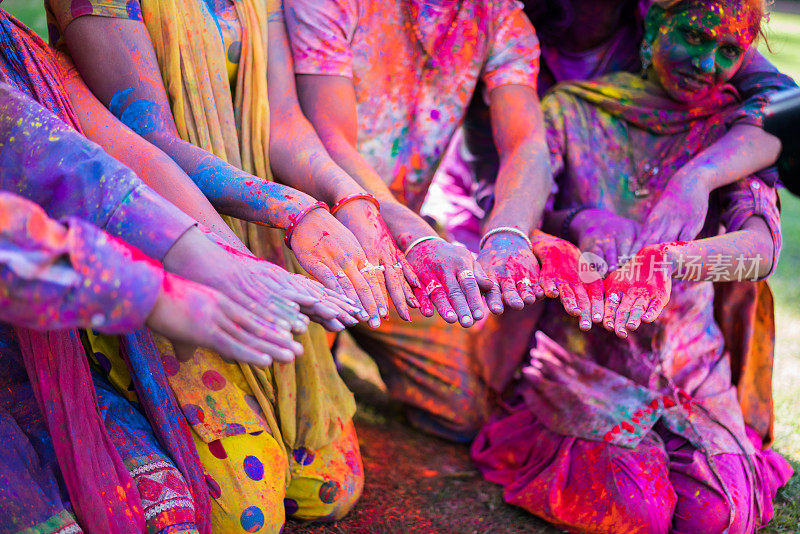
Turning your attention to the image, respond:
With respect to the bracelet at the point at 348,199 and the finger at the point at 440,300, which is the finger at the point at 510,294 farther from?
the bracelet at the point at 348,199

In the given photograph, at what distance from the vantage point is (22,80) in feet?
5.62

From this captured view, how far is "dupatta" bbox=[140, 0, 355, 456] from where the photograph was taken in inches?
80.2

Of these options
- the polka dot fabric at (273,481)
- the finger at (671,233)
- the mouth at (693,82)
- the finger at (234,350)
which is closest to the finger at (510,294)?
the finger at (671,233)

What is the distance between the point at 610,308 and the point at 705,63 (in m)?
0.89

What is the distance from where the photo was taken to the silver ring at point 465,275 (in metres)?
1.94

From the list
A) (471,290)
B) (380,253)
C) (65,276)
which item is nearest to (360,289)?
(380,253)

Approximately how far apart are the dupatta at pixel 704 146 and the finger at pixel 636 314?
0.69 m

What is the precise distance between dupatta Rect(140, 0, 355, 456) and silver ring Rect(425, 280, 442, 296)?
0.46m

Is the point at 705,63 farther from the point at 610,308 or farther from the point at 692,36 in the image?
the point at 610,308

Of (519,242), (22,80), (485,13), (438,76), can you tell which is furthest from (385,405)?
(22,80)

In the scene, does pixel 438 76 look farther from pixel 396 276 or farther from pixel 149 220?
pixel 149 220

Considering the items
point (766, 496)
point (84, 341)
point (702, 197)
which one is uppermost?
point (702, 197)

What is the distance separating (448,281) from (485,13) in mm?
1170

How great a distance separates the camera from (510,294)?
196 cm
